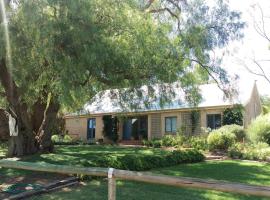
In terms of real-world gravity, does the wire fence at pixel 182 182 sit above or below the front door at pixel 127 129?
below

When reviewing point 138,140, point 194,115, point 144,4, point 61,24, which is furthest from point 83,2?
point 138,140

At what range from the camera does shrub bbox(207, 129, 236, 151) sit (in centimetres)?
2386

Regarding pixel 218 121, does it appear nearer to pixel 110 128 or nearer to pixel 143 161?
→ pixel 110 128

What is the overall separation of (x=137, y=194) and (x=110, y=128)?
26230 mm

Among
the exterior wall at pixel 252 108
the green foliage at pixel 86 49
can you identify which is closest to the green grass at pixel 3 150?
the green foliage at pixel 86 49

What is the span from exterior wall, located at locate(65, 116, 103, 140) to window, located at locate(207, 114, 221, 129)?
1086cm

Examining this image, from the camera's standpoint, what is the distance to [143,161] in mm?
15312

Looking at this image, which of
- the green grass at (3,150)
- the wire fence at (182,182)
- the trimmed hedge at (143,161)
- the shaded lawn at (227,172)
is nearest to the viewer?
the wire fence at (182,182)

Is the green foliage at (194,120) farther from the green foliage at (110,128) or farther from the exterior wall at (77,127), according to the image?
the exterior wall at (77,127)

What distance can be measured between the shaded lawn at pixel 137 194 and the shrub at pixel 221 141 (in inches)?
A: 508

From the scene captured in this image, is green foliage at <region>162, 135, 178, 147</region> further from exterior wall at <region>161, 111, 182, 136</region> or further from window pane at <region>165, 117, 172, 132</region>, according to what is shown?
window pane at <region>165, 117, 172, 132</region>

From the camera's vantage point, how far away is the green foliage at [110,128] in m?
36.5

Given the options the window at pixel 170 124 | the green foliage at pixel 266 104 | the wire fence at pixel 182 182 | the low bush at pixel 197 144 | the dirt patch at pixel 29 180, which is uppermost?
the green foliage at pixel 266 104

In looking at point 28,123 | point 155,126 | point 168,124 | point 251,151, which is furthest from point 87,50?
point 155,126
